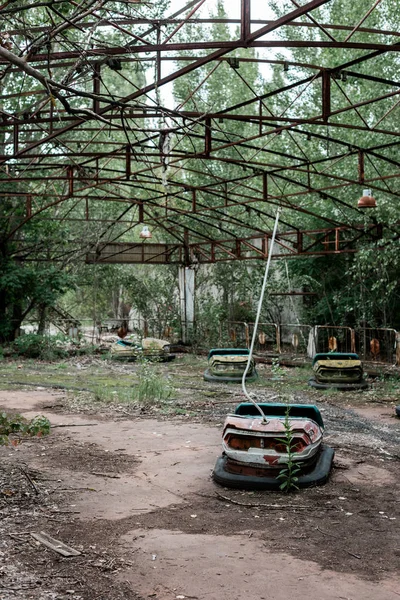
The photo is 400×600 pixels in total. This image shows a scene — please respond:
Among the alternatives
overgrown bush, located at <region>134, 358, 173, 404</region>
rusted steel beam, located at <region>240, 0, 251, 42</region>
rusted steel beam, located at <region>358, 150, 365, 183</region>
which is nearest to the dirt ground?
overgrown bush, located at <region>134, 358, 173, 404</region>

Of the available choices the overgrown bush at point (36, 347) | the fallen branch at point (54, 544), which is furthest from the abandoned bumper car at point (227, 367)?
the fallen branch at point (54, 544)

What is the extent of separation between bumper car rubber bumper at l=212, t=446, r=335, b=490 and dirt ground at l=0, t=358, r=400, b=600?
7cm

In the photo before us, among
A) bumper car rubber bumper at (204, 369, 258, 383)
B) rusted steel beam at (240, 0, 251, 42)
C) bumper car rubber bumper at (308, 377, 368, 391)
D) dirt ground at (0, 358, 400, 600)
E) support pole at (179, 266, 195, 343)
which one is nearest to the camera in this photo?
dirt ground at (0, 358, 400, 600)

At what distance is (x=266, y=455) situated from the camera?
5656mm

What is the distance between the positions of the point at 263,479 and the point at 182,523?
1.03 m

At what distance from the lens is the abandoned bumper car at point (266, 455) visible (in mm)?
5633

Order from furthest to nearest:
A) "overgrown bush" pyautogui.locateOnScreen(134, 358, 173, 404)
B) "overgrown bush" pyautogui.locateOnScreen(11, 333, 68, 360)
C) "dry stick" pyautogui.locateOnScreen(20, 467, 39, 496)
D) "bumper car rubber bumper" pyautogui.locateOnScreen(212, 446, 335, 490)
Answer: "overgrown bush" pyautogui.locateOnScreen(11, 333, 68, 360) → "overgrown bush" pyautogui.locateOnScreen(134, 358, 173, 404) → "bumper car rubber bumper" pyautogui.locateOnScreen(212, 446, 335, 490) → "dry stick" pyautogui.locateOnScreen(20, 467, 39, 496)

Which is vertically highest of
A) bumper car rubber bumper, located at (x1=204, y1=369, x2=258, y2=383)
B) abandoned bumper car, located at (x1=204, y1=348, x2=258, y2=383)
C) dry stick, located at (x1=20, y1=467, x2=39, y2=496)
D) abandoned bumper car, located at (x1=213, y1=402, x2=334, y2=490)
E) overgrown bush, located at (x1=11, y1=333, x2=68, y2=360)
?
overgrown bush, located at (x1=11, y1=333, x2=68, y2=360)

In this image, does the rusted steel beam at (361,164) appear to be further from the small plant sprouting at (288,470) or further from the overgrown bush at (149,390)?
the small plant sprouting at (288,470)

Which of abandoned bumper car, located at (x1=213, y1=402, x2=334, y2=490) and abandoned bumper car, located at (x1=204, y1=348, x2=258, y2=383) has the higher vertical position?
abandoned bumper car, located at (x1=204, y1=348, x2=258, y2=383)

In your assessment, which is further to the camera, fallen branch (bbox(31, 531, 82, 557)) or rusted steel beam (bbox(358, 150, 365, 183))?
rusted steel beam (bbox(358, 150, 365, 183))

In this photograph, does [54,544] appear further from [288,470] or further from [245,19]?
[245,19]

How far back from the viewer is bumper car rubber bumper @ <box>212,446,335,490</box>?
5598 millimetres

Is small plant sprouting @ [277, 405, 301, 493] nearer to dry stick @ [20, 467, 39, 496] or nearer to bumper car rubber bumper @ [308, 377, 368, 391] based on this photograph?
dry stick @ [20, 467, 39, 496]
